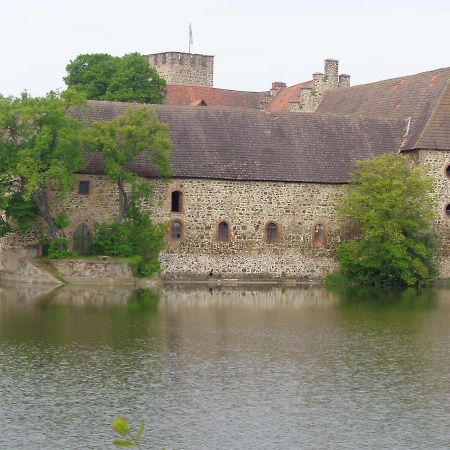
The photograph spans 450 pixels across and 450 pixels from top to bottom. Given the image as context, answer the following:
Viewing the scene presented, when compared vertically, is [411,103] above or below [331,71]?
below

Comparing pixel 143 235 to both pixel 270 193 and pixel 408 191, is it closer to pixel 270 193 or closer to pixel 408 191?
pixel 270 193

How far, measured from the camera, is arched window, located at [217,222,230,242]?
170 ft

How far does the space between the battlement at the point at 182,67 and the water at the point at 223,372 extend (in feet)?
155

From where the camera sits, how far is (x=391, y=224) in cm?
4959

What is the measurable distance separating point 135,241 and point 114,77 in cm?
1943

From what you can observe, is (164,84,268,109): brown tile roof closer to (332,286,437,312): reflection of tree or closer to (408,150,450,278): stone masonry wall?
(408,150,450,278): stone masonry wall

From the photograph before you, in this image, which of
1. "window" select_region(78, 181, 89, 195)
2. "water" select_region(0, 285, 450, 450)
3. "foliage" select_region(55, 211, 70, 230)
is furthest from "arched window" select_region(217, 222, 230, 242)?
Result: "water" select_region(0, 285, 450, 450)

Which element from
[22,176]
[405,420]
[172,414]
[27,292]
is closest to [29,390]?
[172,414]

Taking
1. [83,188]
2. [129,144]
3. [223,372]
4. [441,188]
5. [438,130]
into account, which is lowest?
[223,372]

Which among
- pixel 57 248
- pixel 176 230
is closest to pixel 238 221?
pixel 176 230

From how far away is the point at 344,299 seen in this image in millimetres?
44812

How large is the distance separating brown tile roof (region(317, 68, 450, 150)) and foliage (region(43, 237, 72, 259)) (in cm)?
1636

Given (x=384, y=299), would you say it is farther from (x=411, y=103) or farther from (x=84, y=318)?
(x=411, y=103)

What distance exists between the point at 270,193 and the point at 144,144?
693cm
